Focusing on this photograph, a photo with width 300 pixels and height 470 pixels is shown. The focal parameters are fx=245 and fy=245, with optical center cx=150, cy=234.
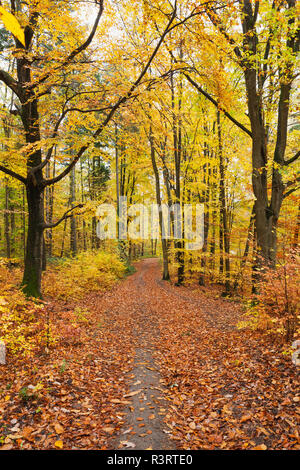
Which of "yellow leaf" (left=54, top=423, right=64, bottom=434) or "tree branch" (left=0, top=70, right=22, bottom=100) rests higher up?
"tree branch" (left=0, top=70, right=22, bottom=100)

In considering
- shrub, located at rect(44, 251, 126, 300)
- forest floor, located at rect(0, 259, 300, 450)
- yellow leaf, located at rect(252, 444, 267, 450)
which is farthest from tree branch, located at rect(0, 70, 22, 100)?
yellow leaf, located at rect(252, 444, 267, 450)

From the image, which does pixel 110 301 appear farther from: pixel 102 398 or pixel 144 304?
pixel 102 398

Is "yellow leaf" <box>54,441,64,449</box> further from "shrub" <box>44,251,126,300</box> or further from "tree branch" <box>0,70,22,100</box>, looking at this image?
"tree branch" <box>0,70,22,100</box>

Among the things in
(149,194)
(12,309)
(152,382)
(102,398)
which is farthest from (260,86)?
(149,194)

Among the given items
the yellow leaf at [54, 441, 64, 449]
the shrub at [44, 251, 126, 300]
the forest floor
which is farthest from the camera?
the shrub at [44, 251, 126, 300]

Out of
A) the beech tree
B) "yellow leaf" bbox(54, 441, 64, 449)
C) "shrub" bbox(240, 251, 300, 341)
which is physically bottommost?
"yellow leaf" bbox(54, 441, 64, 449)

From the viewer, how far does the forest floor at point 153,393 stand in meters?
3.42

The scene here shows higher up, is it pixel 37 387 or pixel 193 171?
pixel 193 171

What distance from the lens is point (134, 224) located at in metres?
30.6

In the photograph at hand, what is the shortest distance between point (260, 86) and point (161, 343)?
8.85 m

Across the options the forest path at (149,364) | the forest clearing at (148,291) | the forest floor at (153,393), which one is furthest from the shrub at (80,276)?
the forest floor at (153,393)

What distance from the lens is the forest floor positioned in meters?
3.42

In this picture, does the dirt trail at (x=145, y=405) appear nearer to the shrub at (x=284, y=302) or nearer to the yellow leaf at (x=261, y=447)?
the yellow leaf at (x=261, y=447)

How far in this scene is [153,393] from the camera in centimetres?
465
